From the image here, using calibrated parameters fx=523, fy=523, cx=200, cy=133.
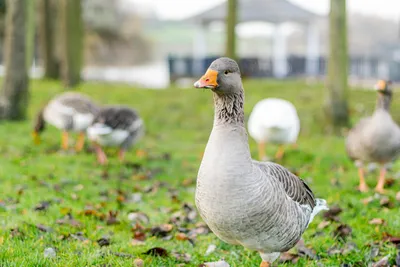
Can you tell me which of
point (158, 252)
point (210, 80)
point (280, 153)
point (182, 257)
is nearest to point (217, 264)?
point (182, 257)

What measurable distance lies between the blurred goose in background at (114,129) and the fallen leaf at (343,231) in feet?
17.0

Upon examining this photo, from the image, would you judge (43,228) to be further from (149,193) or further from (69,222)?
(149,193)

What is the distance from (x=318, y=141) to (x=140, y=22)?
151ft

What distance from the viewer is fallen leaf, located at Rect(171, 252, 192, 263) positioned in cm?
525

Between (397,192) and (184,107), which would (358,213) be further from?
(184,107)

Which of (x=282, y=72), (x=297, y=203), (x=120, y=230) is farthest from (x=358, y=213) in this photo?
(x=282, y=72)

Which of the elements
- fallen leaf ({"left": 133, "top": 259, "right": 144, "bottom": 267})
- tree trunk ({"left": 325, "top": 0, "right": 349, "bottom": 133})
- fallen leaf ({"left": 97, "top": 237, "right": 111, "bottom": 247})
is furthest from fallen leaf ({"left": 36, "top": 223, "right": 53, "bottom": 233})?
tree trunk ({"left": 325, "top": 0, "right": 349, "bottom": 133})

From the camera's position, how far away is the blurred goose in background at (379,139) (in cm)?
781

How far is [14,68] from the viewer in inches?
572

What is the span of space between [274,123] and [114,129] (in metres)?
3.17

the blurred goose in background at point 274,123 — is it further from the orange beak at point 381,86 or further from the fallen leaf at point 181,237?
the fallen leaf at point 181,237

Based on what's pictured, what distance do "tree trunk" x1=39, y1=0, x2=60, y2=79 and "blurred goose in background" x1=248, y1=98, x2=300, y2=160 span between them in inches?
591

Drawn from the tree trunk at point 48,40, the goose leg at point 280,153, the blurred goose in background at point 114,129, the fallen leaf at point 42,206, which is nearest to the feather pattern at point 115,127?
the blurred goose in background at point 114,129

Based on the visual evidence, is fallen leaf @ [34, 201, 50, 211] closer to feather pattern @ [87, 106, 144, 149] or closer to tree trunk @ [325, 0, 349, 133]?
feather pattern @ [87, 106, 144, 149]
